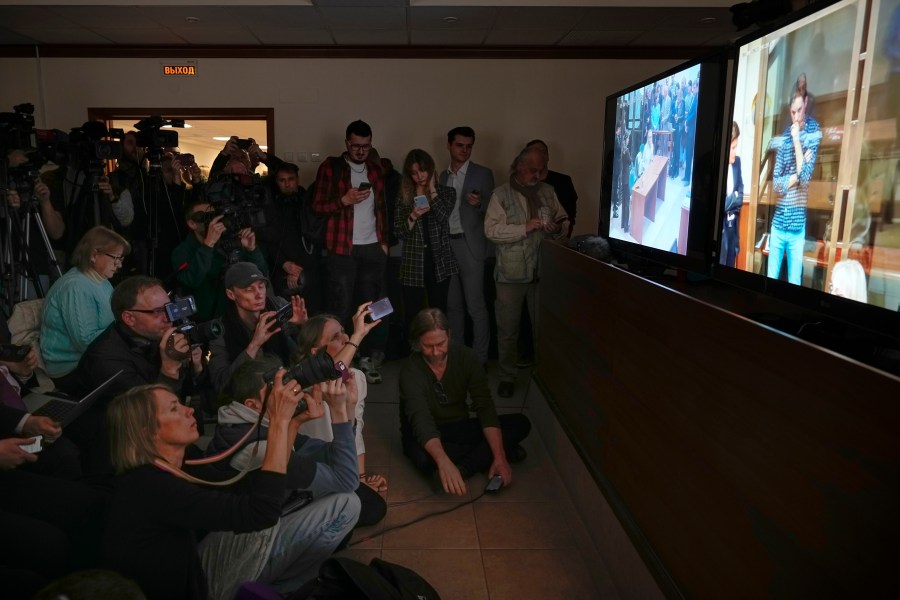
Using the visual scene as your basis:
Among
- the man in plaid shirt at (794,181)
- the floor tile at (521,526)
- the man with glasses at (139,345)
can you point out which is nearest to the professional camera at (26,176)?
the man with glasses at (139,345)

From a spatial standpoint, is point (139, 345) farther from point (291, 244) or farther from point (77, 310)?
point (291, 244)

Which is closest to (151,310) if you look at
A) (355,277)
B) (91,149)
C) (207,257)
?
(207,257)

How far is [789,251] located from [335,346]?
1297 mm

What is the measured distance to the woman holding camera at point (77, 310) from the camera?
1.85m

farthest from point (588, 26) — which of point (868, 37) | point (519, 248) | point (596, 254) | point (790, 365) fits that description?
point (790, 365)

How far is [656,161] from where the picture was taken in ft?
8.02

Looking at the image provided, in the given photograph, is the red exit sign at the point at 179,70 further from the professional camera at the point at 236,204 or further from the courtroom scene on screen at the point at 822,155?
the courtroom scene on screen at the point at 822,155

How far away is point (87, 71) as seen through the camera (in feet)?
15.7

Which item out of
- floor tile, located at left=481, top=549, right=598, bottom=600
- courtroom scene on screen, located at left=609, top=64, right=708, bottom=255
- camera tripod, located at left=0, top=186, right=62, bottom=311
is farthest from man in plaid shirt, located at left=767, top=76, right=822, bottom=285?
camera tripod, located at left=0, top=186, right=62, bottom=311

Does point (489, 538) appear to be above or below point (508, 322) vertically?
below

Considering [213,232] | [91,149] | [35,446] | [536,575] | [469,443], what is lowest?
[536,575]

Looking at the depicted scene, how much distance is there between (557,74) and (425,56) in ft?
3.03

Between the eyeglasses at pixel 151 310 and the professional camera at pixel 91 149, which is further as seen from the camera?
the professional camera at pixel 91 149

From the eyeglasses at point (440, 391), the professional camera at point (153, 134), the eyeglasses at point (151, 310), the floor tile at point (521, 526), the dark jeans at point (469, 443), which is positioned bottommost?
the floor tile at point (521, 526)
